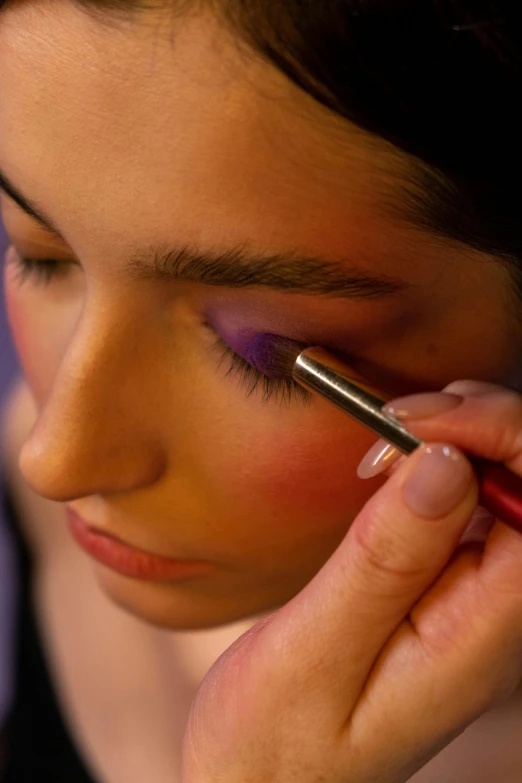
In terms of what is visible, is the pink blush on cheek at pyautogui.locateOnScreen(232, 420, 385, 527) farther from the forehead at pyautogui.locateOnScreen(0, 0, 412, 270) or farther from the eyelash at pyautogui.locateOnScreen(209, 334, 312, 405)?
the forehead at pyautogui.locateOnScreen(0, 0, 412, 270)

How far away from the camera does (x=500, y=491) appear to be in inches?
17.4

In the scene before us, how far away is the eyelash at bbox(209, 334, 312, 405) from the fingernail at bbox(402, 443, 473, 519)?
0.11 meters

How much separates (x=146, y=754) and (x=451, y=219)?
81cm

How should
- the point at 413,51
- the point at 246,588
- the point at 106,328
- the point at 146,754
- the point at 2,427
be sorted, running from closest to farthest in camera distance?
the point at 413,51 → the point at 106,328 → the point at 246,588 → the point at 146,754 → the point at 2,427

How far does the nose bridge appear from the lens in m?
0.52

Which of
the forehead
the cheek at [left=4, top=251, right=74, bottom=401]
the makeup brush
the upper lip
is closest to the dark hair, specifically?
the forehead

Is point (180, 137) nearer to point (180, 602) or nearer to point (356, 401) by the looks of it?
point (356, 401)

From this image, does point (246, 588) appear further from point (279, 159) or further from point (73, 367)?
point (279, 159)

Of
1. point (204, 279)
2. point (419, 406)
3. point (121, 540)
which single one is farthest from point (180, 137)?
point (121, 540)

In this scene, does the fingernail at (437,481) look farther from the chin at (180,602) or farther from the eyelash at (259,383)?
the chin at (180,602)

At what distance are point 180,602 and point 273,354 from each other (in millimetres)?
315

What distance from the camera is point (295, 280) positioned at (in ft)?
1.51

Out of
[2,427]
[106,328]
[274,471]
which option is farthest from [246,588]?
[2,427]

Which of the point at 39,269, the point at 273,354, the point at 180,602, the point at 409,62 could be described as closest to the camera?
the point at 409,62
